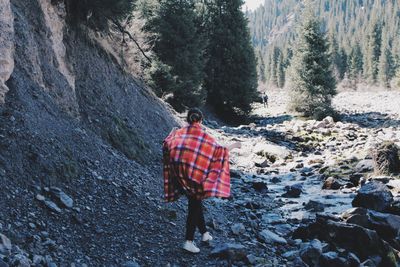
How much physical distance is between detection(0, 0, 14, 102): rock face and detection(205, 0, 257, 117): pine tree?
25.4m

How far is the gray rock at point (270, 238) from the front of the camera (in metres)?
7.27

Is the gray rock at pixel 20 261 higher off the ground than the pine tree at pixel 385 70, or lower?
lower

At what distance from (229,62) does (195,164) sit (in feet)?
90.9

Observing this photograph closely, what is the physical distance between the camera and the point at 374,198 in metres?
8.84

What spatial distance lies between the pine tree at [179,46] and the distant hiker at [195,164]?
17091mm

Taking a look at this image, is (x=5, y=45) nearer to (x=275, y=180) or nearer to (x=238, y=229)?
(x=238, y=229)

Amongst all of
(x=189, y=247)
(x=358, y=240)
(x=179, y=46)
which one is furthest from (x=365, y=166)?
(x=179, y=46)

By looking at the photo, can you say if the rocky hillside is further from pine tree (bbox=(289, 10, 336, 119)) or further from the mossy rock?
pine tree (bbox=(289, 10, 336, 119))

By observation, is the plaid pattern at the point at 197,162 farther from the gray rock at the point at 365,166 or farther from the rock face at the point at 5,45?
the gray rock at the point at 365,166

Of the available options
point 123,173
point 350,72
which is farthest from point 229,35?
point 350,72

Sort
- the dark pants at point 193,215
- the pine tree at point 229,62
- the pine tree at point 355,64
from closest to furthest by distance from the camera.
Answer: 1. the dark pants at point 193,215
2. the pine tree at point 229,62
3. the pine tree at point 355,64

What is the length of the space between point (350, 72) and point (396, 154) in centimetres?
9481

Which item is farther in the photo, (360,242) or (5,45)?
(5,45)

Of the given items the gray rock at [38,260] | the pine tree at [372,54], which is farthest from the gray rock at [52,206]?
the pine tree at [372,54]
